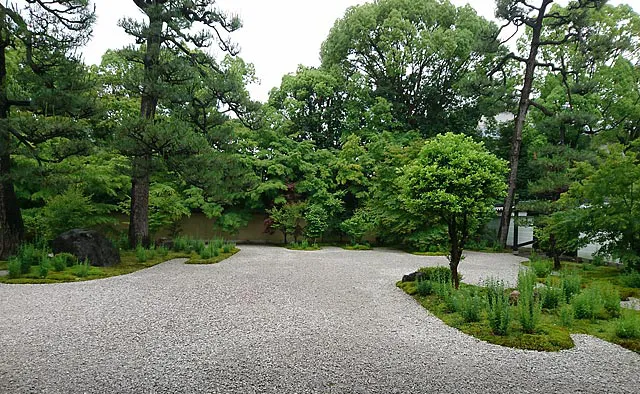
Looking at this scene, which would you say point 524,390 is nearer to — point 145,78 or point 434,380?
point 434,380

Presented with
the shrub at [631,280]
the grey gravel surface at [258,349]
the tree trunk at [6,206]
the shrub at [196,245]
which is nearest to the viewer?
the grey gravel surface at [258,349]

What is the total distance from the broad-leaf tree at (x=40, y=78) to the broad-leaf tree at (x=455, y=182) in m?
6.19

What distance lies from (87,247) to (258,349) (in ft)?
19.3

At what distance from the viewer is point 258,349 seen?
3.33 m

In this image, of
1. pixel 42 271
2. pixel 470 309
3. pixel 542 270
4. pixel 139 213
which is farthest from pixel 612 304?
pixel 139 213

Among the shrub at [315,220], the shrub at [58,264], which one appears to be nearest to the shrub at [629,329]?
the shrub at [58,264]

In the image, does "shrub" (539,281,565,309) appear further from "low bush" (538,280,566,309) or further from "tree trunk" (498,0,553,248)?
"tree trunk" (498,0,553,248)

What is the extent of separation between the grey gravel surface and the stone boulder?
1727 millimetres

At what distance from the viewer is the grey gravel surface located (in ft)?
8.73

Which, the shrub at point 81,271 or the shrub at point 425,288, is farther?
the shrub at point 81,271

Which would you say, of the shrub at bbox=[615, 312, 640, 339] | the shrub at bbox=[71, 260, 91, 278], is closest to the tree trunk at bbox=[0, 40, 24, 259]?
the shrub at bbox=[71, 260, 91, 278]

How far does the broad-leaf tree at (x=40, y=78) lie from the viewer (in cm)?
693

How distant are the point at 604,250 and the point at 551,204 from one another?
110 inches

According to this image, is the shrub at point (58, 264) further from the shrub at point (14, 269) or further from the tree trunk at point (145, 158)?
the tree trunk at point (145, 158)
